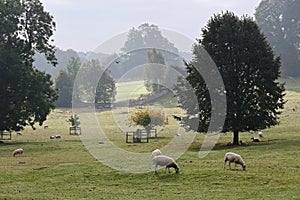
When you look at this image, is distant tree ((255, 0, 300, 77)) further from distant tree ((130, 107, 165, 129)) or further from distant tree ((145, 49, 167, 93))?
distant tree ((130, 107, 165, 129))

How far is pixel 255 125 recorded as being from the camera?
46875 mm

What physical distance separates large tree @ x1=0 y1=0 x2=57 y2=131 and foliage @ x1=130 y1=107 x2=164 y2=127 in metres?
11.3

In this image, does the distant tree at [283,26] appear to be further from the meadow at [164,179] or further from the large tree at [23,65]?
the meadow at [164,179]

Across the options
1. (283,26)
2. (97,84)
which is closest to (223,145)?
(97,84)

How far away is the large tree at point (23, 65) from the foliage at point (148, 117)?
11265 millimetres

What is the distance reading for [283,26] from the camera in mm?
143000

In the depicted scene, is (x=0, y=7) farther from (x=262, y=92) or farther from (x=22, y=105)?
(x=262, y=92)

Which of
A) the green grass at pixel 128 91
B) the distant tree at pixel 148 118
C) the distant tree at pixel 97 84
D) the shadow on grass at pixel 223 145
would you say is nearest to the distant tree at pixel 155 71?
the green grass at pixel 128 91

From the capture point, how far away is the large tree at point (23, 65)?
5850 centimetres

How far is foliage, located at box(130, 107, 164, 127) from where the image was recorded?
67.5 m

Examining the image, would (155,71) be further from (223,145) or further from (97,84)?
(223,145)

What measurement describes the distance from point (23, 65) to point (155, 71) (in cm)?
3624

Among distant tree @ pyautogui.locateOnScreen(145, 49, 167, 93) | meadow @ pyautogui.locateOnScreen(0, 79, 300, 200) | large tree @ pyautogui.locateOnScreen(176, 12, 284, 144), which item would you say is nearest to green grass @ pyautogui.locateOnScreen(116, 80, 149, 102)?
distant tree @ pyautogui.locateOnScreen(145, 49, 167, 93)

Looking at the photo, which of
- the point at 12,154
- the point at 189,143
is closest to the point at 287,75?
the point at 189,143
